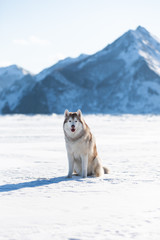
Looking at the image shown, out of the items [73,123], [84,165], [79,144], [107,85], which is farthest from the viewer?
[107,85]

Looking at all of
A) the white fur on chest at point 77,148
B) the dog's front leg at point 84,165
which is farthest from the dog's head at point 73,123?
the dog's front leg at point 84,165

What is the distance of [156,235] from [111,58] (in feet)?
556

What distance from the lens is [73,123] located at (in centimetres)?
770

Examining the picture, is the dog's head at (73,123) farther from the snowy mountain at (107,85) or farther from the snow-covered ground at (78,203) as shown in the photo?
the snowy mountain at (107,85)

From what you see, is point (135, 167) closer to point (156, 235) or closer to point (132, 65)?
point (156, 235)

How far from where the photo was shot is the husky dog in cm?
778

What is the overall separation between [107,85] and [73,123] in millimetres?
152358

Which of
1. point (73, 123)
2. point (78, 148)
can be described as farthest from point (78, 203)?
point (73, 123)

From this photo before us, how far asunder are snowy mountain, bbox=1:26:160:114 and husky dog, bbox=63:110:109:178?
5027 inches

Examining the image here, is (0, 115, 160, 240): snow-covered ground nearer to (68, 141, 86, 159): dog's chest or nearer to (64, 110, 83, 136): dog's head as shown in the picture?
(68, 141, 86, 159): dog's chest

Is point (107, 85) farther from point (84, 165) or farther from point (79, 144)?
point (79, 144)

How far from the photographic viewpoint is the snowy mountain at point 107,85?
143625 mm

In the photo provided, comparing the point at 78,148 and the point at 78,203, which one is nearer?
the point at 78,203

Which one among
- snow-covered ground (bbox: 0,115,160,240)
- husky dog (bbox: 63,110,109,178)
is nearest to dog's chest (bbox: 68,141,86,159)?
husky dog (bbox: 63,110,109,178)
